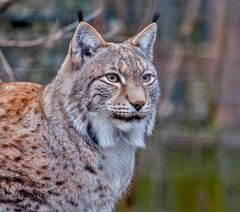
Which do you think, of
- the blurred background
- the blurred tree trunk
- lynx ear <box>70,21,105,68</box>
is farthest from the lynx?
the blurred tree trunk

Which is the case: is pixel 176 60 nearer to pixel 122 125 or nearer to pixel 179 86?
pixel 179 86

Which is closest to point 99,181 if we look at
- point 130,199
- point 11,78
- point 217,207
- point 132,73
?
point 132,73

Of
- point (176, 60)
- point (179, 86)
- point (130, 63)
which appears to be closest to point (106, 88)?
point (130, 63)

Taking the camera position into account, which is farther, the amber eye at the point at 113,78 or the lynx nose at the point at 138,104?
the amber eye at the point at 113,78

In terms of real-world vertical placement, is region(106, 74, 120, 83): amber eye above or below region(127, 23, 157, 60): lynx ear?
below

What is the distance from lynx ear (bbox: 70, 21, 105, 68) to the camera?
666 cm

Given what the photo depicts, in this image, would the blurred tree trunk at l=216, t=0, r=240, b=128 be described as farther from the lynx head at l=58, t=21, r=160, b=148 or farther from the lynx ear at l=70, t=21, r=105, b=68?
the lynx ear at l=70, t=21, r=105, b=68

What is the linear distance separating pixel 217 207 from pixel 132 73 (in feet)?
11.1

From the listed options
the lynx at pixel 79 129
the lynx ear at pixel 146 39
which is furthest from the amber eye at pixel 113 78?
the lynx ear at pixel 146 39

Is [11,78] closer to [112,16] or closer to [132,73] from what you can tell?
[132,73]

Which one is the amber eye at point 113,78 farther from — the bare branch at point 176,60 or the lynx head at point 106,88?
the bare branch at point 176,60

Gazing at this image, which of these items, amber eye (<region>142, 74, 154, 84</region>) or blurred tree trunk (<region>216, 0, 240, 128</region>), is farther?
blurred tree trunk (<region>216, 0, 240, 128</region>)

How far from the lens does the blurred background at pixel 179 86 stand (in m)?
9.65

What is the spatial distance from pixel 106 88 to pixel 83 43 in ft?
0.97
